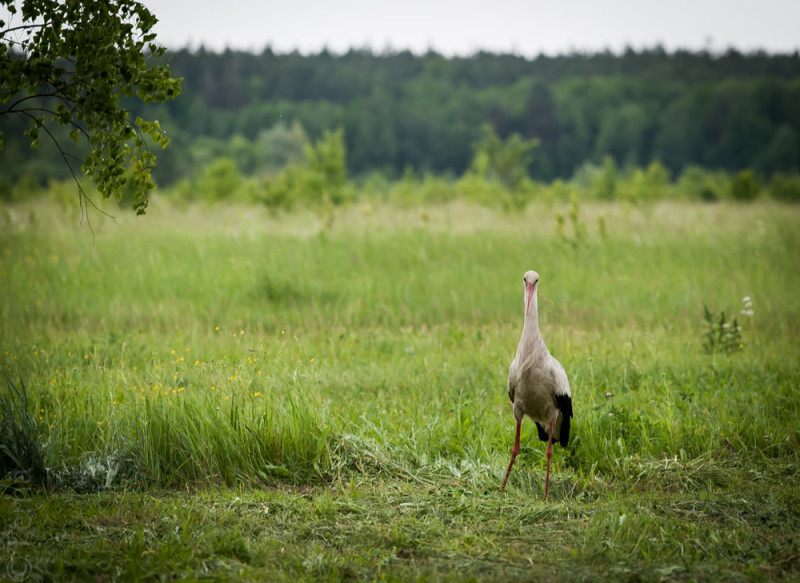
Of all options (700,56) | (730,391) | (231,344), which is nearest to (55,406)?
(231,344)

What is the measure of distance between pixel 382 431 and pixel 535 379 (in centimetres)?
163

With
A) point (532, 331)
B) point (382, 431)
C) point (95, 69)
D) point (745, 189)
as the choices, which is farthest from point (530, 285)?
point (745, 189)

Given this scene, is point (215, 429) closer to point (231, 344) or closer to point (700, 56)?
point (231, 344)

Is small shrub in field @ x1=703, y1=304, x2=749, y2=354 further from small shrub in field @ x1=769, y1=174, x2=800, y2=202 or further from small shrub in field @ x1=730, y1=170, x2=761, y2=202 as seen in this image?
small shrub in field @ x1=769, y1=174, x2=800, y2=202

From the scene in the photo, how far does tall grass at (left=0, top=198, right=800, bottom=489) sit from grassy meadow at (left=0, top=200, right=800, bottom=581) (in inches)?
1.4

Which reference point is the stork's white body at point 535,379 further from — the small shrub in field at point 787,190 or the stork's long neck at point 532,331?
the small shrub in field at point 787,190

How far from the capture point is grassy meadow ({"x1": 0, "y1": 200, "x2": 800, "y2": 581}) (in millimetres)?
4164

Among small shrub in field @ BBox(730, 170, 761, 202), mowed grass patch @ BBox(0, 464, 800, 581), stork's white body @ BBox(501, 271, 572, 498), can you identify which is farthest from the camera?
small shrub in field @ BBox(730, 170, 761, 202)

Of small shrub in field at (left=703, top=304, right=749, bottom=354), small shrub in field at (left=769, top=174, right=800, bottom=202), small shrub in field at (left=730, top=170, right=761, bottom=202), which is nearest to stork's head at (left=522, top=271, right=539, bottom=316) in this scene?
small shrub in field at (left=703, top=304, right=749, bottom=354)

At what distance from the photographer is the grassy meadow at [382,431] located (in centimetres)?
416

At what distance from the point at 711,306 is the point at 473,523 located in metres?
7.66

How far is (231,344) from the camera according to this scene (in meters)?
6.53

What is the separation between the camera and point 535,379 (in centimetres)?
520

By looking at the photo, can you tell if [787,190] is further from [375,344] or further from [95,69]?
[95,69]
